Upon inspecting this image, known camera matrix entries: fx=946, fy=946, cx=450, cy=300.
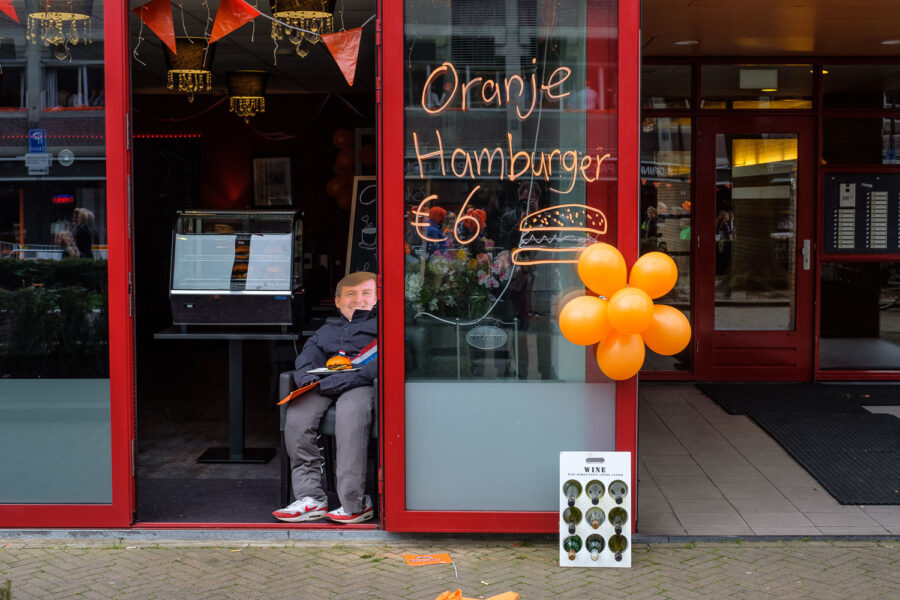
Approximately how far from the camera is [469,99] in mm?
4410

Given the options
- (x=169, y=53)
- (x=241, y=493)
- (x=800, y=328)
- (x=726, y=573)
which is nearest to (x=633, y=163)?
(x=726, y=573)

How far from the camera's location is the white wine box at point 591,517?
4230mm

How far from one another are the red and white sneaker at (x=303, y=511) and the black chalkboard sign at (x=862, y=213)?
5.32m

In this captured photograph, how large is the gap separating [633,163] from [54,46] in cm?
280

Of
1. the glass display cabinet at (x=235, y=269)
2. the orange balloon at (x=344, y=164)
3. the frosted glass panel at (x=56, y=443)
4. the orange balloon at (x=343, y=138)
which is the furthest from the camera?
the orange balloon at (x=343, y=138)

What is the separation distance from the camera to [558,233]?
4.44 meters

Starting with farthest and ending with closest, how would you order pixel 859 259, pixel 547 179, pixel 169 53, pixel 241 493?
1. pixel 859 259
2. pixel 169 53
3. pixel 241 493
4. pixel 547 179

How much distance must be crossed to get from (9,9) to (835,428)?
18.6 ft

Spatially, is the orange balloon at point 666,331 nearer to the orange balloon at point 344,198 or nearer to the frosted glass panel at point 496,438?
the frosted glass panel at point 496,438

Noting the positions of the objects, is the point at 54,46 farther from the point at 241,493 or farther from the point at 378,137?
the point at 241,493

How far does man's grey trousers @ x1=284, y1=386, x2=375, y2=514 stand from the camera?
466 centimetres

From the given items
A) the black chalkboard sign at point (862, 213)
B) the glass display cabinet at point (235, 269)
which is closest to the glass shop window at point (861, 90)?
the black chalkboard sign at point (862, 213)

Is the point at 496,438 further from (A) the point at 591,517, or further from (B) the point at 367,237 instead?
(B) the point at 367,237

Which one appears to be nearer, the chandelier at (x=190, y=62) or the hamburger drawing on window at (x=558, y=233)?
the hamburger drawing on window at (x=558, y=233)
